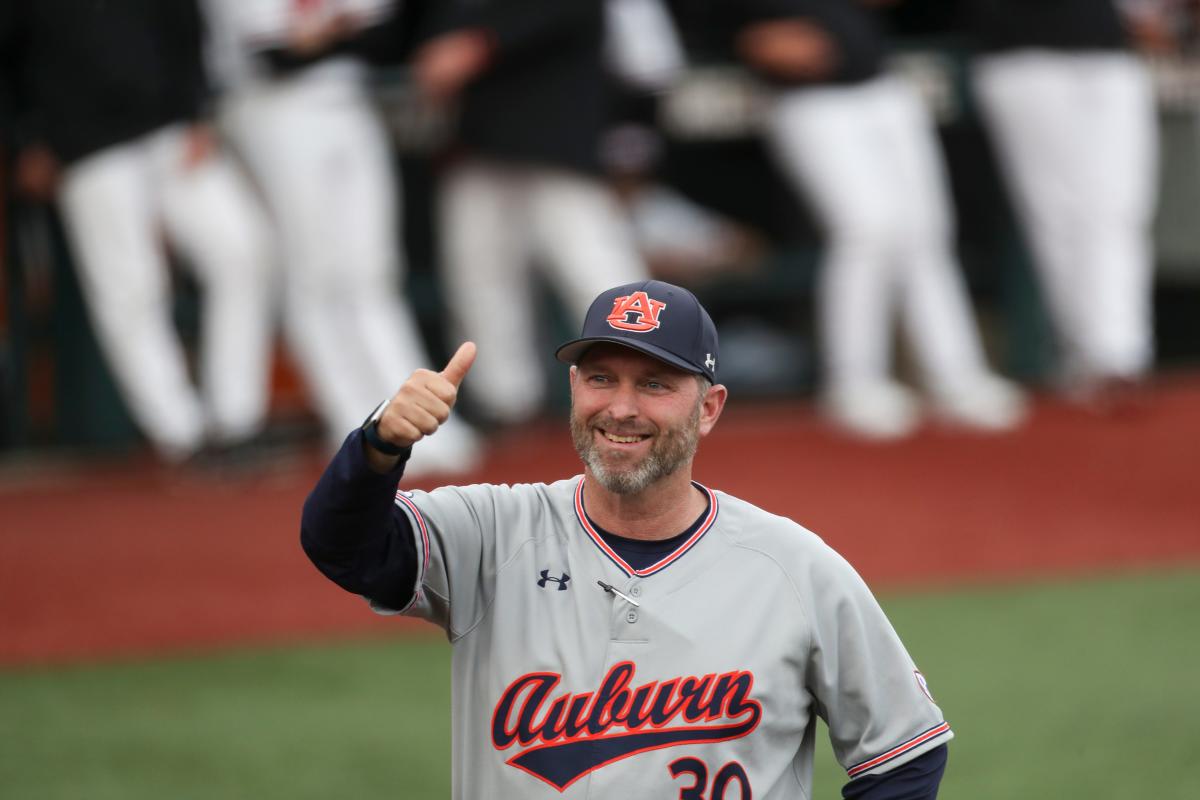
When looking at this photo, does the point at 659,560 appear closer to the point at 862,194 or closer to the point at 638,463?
the point at 638,463

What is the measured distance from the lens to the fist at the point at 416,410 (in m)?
2.79

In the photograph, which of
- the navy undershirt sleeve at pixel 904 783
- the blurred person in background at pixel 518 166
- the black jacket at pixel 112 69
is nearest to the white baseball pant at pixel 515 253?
the blurred person in background at pixel 518 166

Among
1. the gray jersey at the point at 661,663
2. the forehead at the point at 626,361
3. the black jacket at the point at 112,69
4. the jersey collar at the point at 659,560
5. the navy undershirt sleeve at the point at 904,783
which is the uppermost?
the black jacket at the point at 112,69

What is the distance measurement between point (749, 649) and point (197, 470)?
5.12 m

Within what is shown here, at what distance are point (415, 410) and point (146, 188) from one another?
5.27 m

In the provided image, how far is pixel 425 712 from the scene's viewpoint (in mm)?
5414

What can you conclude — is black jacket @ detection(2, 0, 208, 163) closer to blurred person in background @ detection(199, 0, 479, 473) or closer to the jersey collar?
blurred person in background @ detection(199, 0, 479, 473)

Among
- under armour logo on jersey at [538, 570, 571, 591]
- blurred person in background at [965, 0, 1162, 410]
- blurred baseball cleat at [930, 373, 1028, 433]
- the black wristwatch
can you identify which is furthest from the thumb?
blurred person in background at [965, 0, 1162, 410]

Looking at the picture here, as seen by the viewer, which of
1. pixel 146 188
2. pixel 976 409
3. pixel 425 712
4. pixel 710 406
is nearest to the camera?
pixel 710 406

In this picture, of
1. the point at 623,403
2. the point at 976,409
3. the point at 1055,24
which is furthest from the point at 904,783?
the point at 1055,24

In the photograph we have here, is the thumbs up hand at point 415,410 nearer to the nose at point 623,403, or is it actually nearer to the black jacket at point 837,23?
the nose at point 623,403

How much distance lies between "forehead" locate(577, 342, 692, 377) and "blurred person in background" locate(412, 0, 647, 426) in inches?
188

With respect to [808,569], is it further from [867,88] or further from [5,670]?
[867,88]

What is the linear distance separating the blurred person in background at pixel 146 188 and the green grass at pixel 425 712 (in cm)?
195
